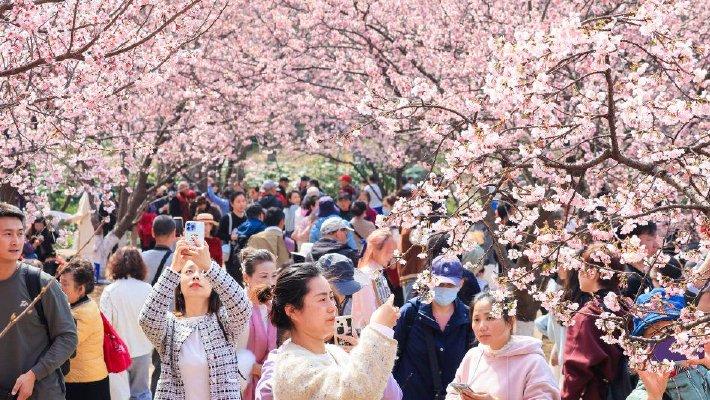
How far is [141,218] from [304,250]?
571 centimetres

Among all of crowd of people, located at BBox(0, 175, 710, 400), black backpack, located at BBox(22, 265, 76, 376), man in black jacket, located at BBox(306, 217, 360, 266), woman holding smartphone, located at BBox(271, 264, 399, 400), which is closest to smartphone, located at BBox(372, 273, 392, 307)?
crowd of people, located at BBox(0, 175, 710, 400)

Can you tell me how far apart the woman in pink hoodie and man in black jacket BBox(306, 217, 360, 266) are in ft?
11.1

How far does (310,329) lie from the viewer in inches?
162

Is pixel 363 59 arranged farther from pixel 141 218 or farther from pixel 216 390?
pixel 216 390

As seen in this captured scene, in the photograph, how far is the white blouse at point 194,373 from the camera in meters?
5.41

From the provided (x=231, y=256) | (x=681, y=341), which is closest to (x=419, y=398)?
(x=681, y=341)

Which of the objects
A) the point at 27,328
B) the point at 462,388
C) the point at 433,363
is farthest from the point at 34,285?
the point at 433,363

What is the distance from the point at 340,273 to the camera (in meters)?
6.75

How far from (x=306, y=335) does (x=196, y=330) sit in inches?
60.5

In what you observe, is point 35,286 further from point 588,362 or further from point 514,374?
point 588,362

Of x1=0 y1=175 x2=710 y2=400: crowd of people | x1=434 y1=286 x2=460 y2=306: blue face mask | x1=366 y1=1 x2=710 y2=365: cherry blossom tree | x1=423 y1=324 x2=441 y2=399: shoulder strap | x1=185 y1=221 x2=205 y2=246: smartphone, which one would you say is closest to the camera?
x1=0 y1=175 x2=710 y2=400: crowd of people

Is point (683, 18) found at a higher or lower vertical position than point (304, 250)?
higher

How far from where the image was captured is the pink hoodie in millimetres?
5258

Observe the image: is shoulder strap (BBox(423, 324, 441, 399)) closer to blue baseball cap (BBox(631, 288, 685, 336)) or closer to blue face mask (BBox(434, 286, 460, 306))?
blue face mask (BBox(434, 286, 460, 306))
